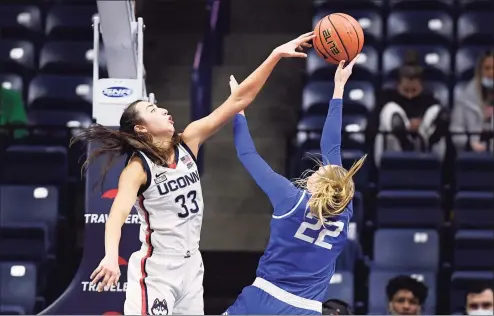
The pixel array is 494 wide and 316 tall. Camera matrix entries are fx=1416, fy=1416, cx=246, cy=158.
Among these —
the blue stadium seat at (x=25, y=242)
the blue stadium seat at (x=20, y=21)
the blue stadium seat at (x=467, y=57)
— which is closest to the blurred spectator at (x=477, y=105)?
the blue stadium seat at (x=467, y=57)

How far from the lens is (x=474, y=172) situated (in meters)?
11.7

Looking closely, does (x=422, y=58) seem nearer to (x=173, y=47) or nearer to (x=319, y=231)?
(x=173, y=47)

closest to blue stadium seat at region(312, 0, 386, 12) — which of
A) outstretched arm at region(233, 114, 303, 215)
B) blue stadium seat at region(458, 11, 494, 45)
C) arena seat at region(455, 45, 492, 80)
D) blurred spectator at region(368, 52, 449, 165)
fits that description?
blue stadium seat at region(458, 11, 494, 45)

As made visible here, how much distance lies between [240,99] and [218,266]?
4.08m

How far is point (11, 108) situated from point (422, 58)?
3.72 m

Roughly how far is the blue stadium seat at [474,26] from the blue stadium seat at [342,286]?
3419mm

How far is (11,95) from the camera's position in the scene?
12.0 metres

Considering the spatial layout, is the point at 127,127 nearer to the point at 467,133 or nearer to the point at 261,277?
the point at 261,277

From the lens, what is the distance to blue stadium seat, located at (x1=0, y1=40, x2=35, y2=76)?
12.8 m

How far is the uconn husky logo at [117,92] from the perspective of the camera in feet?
29.0

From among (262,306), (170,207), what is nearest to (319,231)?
(262,306)

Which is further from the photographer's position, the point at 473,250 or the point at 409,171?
the point at 409,171

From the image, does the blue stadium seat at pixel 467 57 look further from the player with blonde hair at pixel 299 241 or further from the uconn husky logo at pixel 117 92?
the player with blonde hair at pixel 299 241

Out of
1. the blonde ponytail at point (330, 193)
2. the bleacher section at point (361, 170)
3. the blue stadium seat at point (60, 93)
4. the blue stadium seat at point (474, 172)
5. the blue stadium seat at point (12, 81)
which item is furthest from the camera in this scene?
the blue stadium seat at point (12, 81)
